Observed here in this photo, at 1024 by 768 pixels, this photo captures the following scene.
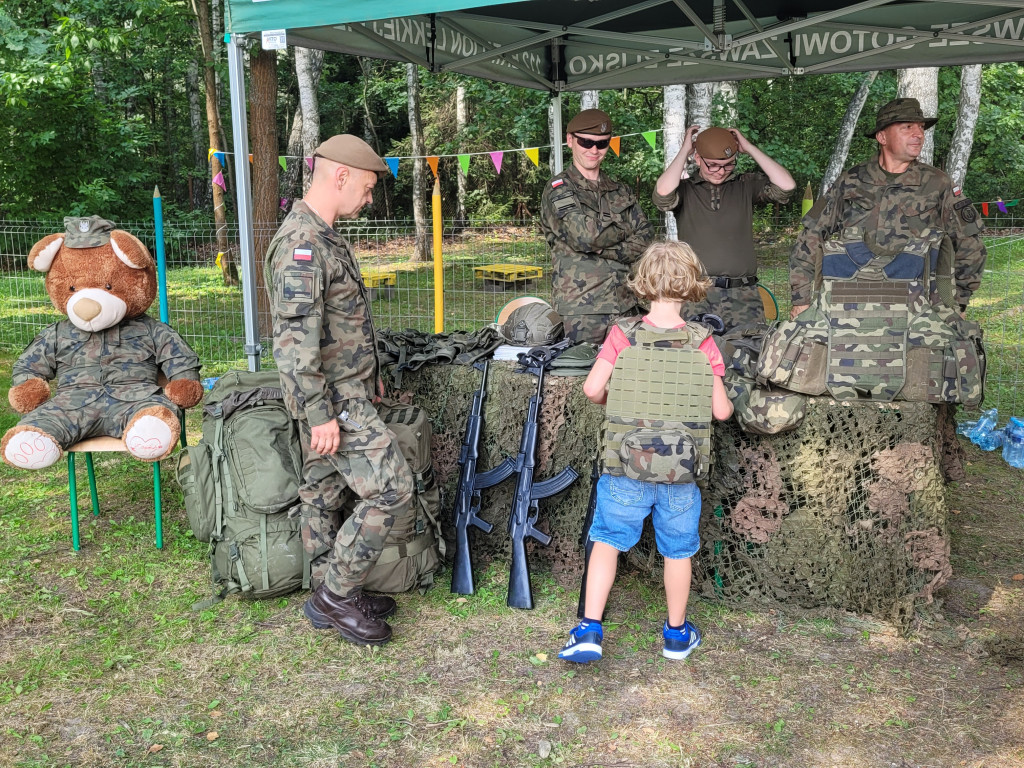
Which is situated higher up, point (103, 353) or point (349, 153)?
point (349, 153)

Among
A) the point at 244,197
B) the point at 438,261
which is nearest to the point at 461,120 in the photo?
the point at 438,261

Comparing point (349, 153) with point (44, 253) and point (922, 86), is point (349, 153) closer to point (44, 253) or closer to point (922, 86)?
point (44, 253)

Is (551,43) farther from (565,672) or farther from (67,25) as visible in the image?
(67,25)

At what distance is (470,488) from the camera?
13.1ft

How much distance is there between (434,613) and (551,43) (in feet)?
13.9

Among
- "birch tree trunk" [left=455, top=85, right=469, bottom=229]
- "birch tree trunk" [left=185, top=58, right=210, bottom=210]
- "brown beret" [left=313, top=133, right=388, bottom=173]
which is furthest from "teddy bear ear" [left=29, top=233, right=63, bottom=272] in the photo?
"birch tree trunk" [left=185, top=58, right=210, bottom=210]

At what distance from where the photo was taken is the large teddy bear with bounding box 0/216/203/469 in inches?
170

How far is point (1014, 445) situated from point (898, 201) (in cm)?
254

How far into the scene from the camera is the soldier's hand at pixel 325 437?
3340 mm

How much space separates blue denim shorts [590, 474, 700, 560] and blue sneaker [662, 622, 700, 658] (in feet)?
1.01

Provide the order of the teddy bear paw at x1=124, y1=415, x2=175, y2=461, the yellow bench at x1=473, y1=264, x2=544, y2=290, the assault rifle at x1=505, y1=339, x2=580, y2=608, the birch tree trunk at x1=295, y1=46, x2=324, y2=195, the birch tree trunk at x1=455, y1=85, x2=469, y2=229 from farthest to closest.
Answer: the birch tree trunk at x1=455, y1=85, x2=469, y2=229 < the birch tree trunk at x1=295, y1=46, x2=324, y2=195 < the yellow bench at x1=473, y1=264, x2=544, y2=290 < the teddy bear paw at x1=124, y1=415, x2=175, y2=461 < the assault rifle at x1=505, y1=339, x2=580, y2=608

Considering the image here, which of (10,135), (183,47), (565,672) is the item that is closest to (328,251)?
(565,672)

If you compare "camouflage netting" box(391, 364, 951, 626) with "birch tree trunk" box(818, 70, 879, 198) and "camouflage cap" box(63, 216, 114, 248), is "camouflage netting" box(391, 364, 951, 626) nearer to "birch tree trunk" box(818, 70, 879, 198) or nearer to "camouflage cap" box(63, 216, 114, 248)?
"camouflage cap" box(63, 216, 114, 248)

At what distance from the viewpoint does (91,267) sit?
177 inches
